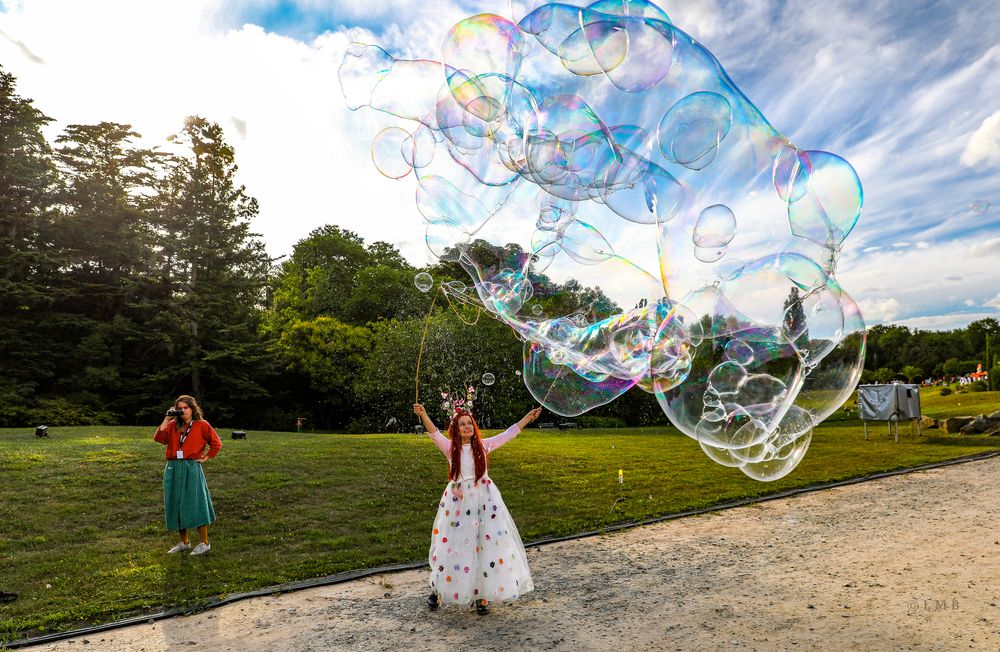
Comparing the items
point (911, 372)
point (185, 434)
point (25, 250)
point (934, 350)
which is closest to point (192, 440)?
point (185, 434)

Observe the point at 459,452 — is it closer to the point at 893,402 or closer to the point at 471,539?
the point at 471,539

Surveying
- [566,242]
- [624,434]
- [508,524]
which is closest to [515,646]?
[508,524]

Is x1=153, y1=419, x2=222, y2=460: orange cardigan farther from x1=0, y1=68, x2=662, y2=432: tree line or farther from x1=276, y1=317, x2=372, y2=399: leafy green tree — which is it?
x1=276, y1=317, x2=372, y2=399: leafy green tree

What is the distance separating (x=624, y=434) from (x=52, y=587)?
17.6 m

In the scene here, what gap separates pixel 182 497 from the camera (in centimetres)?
688

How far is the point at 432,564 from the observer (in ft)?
16.8

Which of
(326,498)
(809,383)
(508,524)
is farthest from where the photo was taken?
(326,498)

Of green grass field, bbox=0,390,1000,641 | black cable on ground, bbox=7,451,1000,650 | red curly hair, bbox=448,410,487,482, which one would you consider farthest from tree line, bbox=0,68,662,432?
red curly hair, bbox=448,410,487,482

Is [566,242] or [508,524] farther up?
[566,242]

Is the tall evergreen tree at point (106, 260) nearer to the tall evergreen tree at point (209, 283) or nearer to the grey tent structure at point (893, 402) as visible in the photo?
the tall evergreen tree at point (209, 283)

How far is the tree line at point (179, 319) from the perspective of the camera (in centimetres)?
2403

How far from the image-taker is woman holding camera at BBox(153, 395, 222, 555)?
→ 6863 millimetres

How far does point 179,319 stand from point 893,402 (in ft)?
91.6

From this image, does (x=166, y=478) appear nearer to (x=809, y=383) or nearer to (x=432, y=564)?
(x=432, y=564)
